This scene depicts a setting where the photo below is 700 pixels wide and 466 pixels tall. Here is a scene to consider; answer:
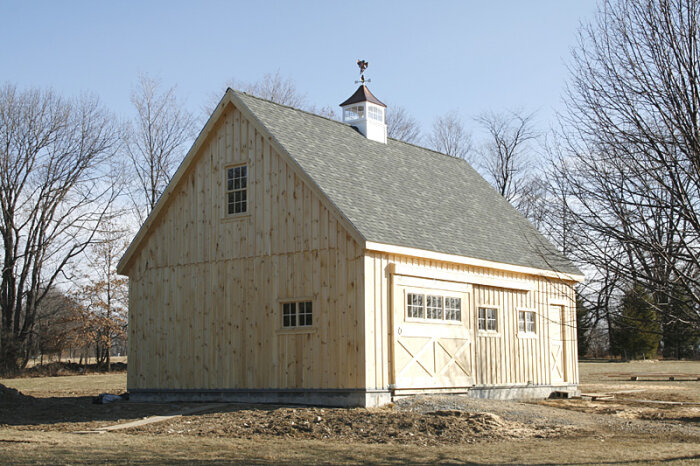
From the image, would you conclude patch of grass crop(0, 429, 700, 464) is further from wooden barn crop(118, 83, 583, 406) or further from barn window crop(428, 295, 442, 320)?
barn window crop(428, 295, 442, 320)

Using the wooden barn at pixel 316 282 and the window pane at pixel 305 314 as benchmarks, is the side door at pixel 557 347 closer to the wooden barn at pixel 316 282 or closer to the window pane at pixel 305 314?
the wooden barn at pixel 316 282

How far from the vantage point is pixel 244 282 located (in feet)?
59.3

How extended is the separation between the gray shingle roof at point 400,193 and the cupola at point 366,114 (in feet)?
1.20

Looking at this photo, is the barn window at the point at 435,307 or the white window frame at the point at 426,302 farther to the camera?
the barn window at the point at 435,307

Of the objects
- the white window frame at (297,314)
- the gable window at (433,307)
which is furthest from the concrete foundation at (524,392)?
the white window frame at (297,314)

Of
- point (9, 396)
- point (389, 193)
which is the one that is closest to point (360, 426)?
point (389, 193)

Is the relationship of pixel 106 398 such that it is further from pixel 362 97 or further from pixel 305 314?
pixel 362 97

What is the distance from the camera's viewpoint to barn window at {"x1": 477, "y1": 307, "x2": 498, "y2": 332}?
1958 cm

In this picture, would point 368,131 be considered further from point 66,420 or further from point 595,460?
point 595,460

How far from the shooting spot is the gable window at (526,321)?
69.1 ft

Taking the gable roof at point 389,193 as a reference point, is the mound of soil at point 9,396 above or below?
below

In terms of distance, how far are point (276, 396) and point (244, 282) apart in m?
2.67

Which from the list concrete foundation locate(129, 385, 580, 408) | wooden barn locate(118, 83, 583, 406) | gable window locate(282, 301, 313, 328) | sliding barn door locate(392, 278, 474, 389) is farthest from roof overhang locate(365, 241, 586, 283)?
concrete foundation locate(129, 385, 580, 408)

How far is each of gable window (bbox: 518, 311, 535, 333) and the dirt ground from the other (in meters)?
2.57
